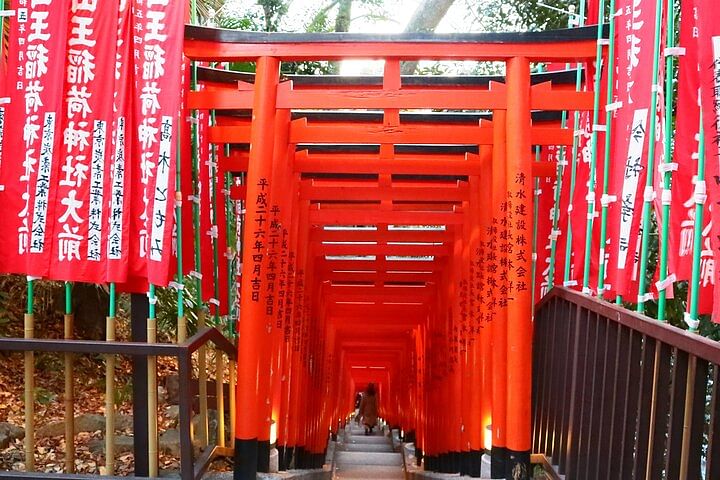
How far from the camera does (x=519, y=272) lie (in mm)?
5480

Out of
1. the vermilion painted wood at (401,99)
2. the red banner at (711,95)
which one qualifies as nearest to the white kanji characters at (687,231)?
the red banner at (711,95)

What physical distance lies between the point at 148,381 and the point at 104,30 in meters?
2.17

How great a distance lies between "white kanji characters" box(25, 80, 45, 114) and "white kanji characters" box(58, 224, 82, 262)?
28.7 inches

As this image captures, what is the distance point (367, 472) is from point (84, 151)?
919cm

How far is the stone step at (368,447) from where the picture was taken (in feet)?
56.1

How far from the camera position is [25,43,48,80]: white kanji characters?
4.34 meters

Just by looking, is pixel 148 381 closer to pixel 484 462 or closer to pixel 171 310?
pixel 171 310

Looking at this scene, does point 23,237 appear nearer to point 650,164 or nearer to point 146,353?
point 146,353

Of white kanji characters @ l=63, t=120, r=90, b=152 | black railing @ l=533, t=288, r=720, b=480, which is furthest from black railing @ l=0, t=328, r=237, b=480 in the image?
black railing @ l=533, t=288, r=720, b=480

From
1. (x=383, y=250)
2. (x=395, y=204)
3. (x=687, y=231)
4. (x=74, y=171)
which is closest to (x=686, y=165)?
(x=687, y=231)

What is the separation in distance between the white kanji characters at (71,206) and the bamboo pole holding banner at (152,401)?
63cm

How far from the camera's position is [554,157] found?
7398 mm

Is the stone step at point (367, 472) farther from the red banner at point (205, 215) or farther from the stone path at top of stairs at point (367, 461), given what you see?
the red banner at point (205, 215)

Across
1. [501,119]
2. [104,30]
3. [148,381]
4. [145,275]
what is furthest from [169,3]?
[501,119]
